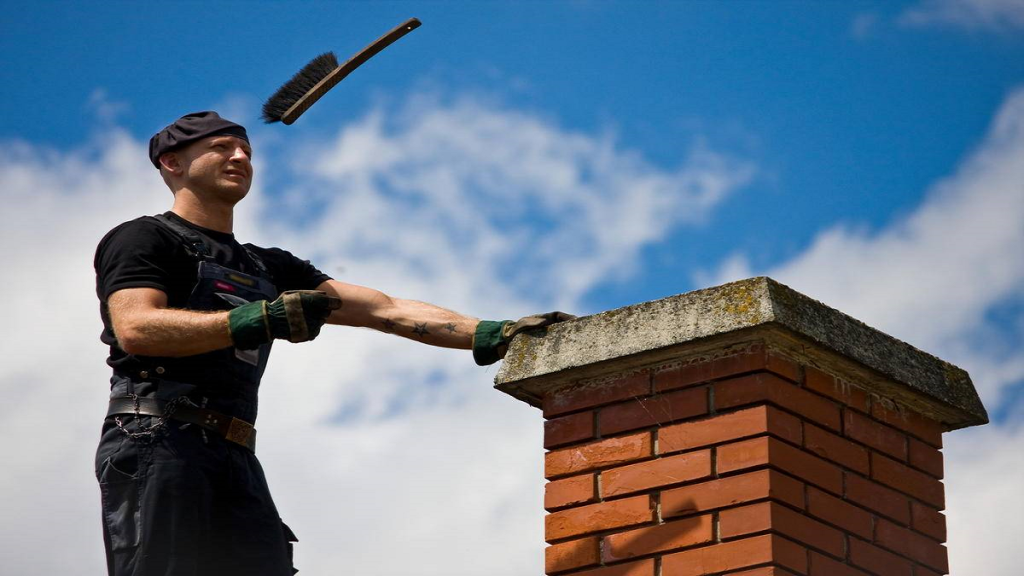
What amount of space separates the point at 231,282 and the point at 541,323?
3.33 ft

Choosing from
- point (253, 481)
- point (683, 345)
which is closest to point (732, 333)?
point (683, 345)

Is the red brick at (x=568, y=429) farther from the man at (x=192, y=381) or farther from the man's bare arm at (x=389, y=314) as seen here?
the man's bare arm at (x=389, y=314)

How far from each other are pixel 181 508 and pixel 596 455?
4.05 feet

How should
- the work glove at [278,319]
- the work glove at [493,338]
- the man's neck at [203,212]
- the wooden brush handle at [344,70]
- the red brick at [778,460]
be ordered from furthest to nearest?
the wooden brush handle at [344,70] → the man's neck at [203,212] → the work glove at [493,338] → the work glove at [278,319] → the red brick at [778,460]

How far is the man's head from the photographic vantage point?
14.9 feet

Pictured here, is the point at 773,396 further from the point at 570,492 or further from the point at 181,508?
the point at 181,508

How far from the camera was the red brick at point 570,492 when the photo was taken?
3.81 metres

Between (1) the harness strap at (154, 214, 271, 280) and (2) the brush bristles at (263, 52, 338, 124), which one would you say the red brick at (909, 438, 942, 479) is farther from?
(2) the brush bristles at (263, 52, 338, 124)

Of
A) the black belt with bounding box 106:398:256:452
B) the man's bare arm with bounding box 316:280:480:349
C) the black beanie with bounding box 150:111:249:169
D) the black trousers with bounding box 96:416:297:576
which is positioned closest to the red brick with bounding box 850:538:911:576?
the man's bare arm with bounding box 316:280:480:349

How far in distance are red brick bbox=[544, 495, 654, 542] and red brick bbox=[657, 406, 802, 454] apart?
17cm

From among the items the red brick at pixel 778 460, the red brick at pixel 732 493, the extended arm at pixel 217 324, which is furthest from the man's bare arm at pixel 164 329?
the red brick at pixel 778 460

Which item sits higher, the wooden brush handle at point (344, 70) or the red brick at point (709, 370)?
the wooden brush handle at point (344, 70)

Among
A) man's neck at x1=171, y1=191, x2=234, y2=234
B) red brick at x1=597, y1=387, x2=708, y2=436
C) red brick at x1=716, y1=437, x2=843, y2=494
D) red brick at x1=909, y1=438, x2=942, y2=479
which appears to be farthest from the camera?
man's neck at x1=171, y1=191, x2=234, y2=234

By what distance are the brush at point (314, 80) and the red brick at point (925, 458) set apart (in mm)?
2528
